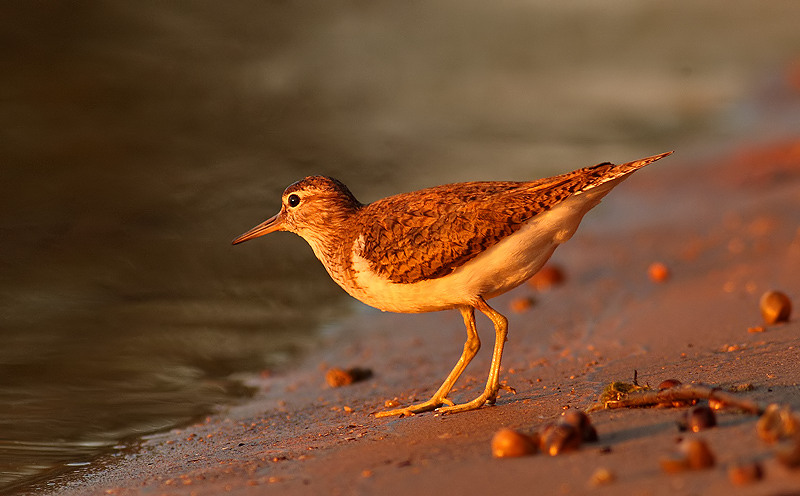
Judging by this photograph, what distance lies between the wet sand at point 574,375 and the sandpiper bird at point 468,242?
0.66 m

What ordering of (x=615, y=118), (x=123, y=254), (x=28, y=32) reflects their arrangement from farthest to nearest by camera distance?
(x=615, y=118)
(x=28, y=32)
(x=123, y=254)

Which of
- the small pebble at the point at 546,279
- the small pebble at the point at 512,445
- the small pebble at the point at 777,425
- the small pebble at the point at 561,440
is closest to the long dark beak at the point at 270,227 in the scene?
the small pebble at the point at 546,279

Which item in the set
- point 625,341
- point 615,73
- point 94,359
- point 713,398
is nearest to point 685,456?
point 713,398

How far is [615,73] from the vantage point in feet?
64.6

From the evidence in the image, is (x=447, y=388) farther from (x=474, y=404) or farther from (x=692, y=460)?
(x=692, y=460)

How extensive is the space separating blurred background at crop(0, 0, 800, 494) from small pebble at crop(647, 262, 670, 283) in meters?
2.94

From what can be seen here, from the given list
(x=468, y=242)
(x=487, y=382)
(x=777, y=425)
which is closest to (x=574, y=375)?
(x=487, y=382)

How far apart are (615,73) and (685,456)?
17185 millimetres

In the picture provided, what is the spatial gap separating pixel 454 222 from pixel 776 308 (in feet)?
8.26

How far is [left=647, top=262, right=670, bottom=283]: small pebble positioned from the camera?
8398 mm

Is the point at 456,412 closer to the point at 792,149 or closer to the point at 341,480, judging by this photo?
the point at 341,480

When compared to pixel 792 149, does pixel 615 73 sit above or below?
above

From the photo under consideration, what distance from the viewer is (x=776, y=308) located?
21.0ft

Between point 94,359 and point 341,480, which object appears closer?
point 341,480
